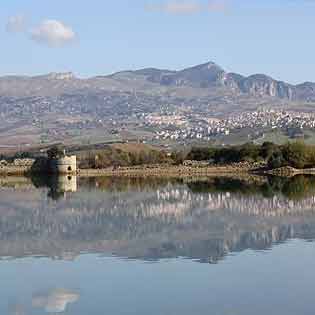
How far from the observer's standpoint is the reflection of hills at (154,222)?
28.2m

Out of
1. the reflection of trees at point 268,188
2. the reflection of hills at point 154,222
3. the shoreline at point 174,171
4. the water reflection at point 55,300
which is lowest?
the shoreline at point 174,171

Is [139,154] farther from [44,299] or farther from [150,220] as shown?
[44,299]

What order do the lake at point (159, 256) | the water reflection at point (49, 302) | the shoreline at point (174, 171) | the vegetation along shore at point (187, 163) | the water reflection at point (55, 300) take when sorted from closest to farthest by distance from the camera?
the water reflection at point (49, 302)
the water reflection at point (55, 300)
the lake at point (159, 256)
the shoreline at point (174, 171)
the vegetation along shore at point (187, 163)

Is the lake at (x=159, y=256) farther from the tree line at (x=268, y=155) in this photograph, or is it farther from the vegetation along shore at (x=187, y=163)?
the tree line at (x=268, y=155)

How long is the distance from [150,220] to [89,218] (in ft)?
10.1

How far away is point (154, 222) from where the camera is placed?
1430 inches

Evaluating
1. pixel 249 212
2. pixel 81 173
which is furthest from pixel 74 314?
pixel 81 173

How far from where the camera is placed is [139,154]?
104562 mm

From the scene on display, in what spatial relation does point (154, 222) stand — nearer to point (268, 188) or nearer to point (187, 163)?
point (268, 188)

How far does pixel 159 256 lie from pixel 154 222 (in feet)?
34.6

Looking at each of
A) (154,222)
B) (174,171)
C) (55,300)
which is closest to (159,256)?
(55,300)

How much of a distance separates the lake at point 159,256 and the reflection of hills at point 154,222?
0.16 feet

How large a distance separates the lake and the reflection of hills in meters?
0.05

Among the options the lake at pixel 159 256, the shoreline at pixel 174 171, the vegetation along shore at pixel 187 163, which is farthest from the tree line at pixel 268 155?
the lake at pixel 159 256
